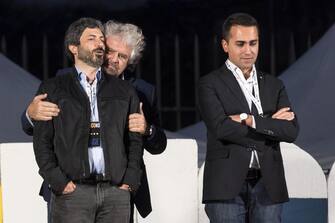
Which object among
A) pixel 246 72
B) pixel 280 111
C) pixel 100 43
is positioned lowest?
pixel 280 111

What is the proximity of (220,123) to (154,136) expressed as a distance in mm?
277

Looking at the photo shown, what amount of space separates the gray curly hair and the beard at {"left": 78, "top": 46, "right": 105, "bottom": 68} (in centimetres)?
21

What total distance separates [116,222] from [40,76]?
7567mm

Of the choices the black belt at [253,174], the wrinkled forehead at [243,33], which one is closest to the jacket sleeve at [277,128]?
the black belt at [253,174]

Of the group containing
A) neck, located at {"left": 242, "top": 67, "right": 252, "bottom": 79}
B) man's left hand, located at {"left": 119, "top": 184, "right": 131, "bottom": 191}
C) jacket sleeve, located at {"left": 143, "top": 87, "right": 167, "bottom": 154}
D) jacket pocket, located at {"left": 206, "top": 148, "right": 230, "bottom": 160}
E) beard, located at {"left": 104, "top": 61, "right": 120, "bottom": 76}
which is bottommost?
man's left hand, located at {"left": 119, "top": 184, "right": 131, "bottom": 191}

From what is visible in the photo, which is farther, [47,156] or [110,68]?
[110,68]

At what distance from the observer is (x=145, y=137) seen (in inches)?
137

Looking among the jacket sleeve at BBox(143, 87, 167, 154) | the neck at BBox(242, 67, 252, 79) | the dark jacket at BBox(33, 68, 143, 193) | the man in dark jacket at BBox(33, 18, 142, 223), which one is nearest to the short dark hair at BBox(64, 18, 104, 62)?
the man in dark jacket at BBox(33, 18, 142, 223)

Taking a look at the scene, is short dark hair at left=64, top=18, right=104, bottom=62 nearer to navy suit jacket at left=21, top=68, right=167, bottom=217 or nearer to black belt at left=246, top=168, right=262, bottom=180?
navy suit jacket at left=21, top=68, right=167, bottom=217

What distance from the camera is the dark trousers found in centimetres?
317

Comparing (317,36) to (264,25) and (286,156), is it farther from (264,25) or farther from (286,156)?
(286,156)

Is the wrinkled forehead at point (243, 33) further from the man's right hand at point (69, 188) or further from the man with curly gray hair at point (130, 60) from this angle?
the man's right hand at point (69, 188)

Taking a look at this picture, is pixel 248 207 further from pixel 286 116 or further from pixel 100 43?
pixel 100 43

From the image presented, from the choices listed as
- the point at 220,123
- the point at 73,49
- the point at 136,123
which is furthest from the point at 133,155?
the point at 73,49
